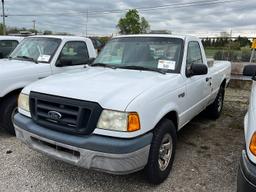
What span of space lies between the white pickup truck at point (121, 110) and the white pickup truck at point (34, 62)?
1352mm

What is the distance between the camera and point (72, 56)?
597cm

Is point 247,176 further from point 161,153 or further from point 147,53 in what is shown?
point 147,53

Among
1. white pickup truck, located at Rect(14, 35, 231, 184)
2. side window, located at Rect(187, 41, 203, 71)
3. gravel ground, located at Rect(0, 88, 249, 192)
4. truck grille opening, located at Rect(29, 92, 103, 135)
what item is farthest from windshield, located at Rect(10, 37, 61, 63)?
side window, located at Rect(187, 41, 203, 71)

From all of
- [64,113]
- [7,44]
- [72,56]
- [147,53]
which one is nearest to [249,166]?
[64,113]

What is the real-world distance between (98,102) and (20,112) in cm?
135

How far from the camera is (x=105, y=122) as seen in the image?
2730 mm

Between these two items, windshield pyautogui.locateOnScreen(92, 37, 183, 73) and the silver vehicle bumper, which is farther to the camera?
windshield pyautogui.locateOnScreen(92, 37, 183, 73)

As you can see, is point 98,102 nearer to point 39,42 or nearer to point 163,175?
point 163,175

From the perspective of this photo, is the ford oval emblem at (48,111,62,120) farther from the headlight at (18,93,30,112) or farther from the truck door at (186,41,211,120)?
the truck door at (186,41,211,120)

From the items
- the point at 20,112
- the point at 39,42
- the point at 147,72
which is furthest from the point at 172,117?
the point at 39,42

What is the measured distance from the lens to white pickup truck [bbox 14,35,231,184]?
2.71 meters

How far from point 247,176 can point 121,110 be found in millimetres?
1239

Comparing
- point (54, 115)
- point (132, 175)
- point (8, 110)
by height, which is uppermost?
point (54, 115)

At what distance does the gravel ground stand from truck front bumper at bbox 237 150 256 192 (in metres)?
1.06
